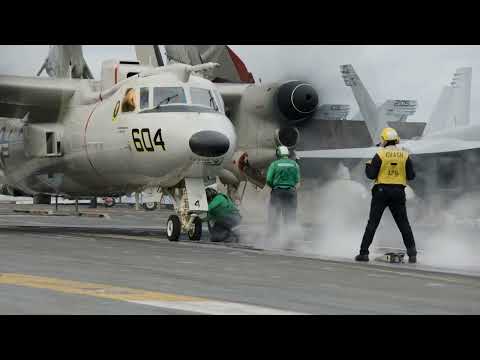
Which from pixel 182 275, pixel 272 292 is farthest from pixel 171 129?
pixel 272 292

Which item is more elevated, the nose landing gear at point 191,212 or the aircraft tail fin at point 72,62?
the aircraft tail fin at point 72,62

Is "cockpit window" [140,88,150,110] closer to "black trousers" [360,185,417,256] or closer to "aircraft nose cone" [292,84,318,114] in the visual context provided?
"aircraft nose cone" [292,84,318,114]

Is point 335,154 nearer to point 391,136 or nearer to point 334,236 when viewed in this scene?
point 334,236

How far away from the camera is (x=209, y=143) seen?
1914cm

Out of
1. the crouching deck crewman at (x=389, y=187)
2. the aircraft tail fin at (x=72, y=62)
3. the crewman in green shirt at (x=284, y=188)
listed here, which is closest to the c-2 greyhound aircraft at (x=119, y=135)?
the aircraft tail fin at (x=72, y=62)

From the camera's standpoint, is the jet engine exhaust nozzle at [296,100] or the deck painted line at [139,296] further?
the jet engine exhaust nozzle at [296,100]

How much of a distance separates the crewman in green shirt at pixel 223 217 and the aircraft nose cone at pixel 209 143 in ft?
5.94

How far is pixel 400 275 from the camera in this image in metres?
13.0

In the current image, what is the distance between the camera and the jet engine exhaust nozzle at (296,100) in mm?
24797

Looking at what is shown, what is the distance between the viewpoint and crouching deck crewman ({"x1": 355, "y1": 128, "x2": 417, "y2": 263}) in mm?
15477

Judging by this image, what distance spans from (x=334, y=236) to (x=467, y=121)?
30.4 metres

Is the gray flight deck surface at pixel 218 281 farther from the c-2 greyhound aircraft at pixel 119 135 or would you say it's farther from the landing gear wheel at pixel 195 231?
the c-2 greyhound aircraft at pixel 119 135

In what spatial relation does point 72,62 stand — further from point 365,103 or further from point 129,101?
point 365,103
